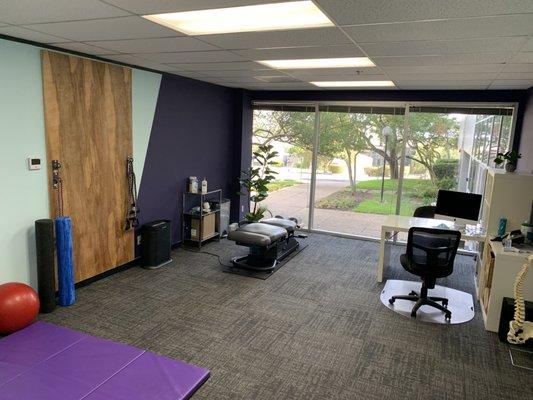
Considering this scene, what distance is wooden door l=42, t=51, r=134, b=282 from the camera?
351 centimetres

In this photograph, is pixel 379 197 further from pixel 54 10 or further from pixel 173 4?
pixel 54 10

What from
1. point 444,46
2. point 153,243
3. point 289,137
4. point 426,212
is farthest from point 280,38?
point 289,137

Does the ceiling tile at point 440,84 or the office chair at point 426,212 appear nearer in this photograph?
the ceiling tile at point 440,84

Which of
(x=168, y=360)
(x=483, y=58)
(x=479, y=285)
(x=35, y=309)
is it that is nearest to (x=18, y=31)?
(x=35, y=309)

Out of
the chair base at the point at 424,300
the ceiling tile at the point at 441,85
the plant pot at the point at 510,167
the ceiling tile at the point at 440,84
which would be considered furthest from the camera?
the ceiling tile at the point at 441,85

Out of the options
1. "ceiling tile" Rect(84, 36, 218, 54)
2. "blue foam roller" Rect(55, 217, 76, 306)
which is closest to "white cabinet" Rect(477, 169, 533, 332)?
"ceiling tile" Rect(84, 36, 218, 54)

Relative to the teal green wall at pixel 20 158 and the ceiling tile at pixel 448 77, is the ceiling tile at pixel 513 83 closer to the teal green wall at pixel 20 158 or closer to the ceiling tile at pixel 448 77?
the ceiling tile at pixel 448 77

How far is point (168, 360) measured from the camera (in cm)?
233

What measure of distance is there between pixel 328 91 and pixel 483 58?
3.06 meters

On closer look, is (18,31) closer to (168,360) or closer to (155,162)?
(155,162)

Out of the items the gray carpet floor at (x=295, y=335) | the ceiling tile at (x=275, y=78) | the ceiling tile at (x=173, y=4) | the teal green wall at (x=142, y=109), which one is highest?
the ceiling tile at (x=275, y=78)

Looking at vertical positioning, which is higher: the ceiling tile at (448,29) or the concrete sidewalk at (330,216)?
the ceiling tile at (448,29)

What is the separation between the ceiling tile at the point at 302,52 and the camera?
2.92 metres

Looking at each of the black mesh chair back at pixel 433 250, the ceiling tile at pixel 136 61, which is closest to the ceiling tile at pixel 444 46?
the black mesh chair back at pixel 433 250
